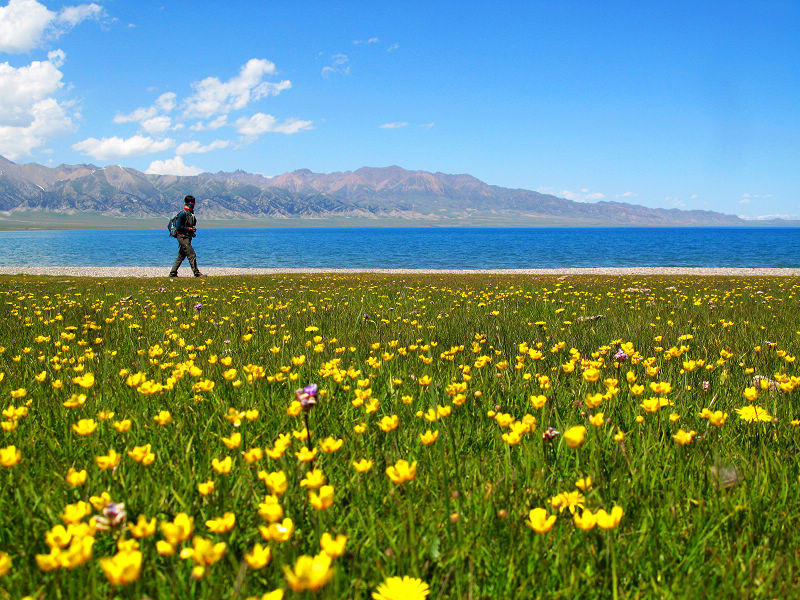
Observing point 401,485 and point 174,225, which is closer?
point 401,485

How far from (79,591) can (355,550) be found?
873mm

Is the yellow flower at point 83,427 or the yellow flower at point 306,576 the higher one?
the yellow flower at point 306,576

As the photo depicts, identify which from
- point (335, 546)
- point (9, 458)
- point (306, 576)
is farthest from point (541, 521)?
point (9, 458)

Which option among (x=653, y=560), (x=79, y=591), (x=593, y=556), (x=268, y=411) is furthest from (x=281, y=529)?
(x=268, y=411)

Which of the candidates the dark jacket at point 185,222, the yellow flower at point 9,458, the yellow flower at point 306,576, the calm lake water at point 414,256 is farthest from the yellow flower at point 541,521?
the calm lake water at point 414,256

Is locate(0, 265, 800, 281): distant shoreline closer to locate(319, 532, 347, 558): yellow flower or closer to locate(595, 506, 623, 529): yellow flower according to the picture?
locate(595, 506, 623, 529): yellow flower

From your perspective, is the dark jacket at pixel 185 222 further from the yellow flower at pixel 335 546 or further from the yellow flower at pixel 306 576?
the yellow flower at pixel 306 576

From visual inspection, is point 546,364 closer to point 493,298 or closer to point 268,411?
point 268,411

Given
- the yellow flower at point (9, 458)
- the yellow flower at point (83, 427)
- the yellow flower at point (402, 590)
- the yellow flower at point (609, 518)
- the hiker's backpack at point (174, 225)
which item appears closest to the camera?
the yellow flower at point (402, 590)

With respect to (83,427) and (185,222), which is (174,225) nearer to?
(185,222)

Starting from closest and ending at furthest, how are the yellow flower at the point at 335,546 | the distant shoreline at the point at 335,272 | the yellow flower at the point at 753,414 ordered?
the yellow flower at the point at 335,546, the yellow flower at the point at 753,414, the distant shoreline at the point at 335,272

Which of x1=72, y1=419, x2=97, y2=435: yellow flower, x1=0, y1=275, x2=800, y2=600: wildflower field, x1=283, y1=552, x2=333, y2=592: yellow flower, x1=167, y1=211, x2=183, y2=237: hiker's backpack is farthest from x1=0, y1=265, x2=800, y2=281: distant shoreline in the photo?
x1=283, y1=552, x2=333, y2=592: yellow flower

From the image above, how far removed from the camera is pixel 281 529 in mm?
1473

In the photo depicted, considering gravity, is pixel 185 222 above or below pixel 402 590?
above
